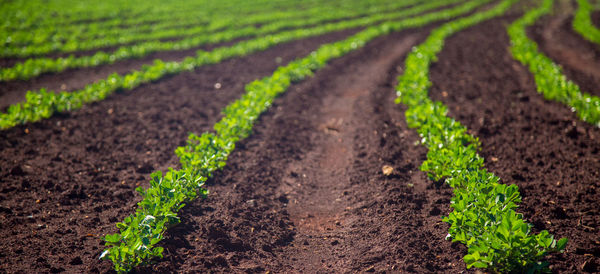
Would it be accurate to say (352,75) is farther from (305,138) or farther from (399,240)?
(399,240)

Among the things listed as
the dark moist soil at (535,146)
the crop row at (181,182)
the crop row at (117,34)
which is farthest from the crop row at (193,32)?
the dark moist soil at (535,146)

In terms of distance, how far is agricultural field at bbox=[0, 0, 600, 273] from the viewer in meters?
4.54

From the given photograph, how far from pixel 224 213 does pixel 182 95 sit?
6567 millimetres

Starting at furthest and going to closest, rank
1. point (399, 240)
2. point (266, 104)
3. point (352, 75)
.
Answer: point (352, 75) → point (266, 104) → point (399, 240)

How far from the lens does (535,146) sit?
7281mm

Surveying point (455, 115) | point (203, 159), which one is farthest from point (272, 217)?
point (455, 115)

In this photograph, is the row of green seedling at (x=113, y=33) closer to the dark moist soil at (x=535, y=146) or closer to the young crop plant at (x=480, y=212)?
the dark moist soil at (x=535, y=146)

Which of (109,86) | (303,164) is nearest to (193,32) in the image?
(109,86)

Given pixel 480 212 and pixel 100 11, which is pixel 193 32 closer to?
pixel 100 11

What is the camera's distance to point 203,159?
6422 mm

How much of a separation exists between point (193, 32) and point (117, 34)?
12.2 feet

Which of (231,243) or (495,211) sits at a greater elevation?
(495,211)

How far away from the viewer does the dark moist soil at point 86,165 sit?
4754 millimetres

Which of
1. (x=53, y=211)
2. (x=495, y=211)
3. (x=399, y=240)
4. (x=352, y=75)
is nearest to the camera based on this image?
(x=495, y=211)
